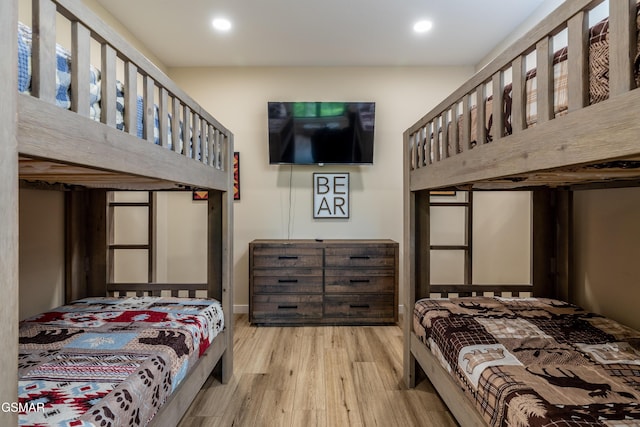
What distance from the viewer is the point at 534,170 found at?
94 cm

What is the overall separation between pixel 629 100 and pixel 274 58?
11.0 feet

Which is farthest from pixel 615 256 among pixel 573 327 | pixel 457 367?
pixel 457 367

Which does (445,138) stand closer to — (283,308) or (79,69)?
(79,69)

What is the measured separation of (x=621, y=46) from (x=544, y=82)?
231 millimetres

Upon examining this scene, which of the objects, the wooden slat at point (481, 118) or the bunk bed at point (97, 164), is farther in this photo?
the wooden slat at point (481, 118)

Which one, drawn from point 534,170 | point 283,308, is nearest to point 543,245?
point 534,170

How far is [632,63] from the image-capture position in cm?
66

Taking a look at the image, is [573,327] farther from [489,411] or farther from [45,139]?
[45,139]

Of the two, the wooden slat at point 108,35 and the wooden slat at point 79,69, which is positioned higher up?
the wooden slat at point 108,35

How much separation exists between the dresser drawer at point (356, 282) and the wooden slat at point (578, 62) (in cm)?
261

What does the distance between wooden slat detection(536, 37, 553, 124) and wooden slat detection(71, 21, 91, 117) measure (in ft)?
3.84

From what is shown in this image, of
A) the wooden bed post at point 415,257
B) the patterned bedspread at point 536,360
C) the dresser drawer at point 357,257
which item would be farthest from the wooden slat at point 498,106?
the dresser drawer at point 357,257

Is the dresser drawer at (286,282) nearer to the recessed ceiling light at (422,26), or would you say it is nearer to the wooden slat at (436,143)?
the wooden slat at (436,143)

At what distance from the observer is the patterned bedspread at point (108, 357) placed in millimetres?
948
